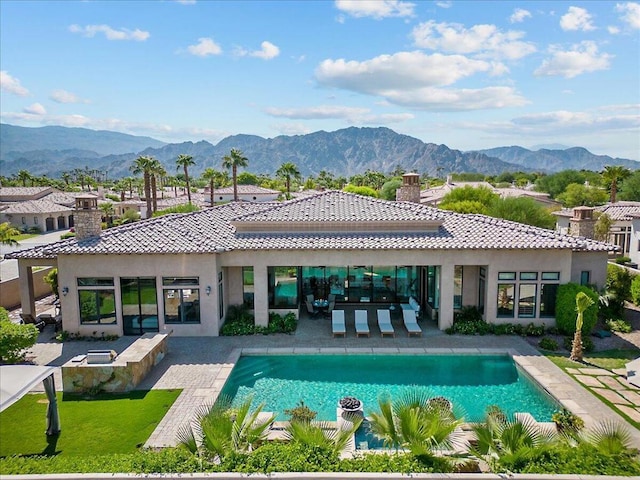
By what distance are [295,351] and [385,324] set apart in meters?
4.30

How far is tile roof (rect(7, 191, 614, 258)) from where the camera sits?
1805cm

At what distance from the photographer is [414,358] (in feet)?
53.6

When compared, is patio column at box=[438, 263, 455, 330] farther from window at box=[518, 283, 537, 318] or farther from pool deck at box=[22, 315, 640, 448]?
window at box=[518, 283, 537, 318]

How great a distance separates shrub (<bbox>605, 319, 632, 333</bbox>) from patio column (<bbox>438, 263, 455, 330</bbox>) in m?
6.69

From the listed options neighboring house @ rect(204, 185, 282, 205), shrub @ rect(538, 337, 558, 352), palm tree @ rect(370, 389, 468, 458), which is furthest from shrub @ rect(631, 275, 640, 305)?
neighboring house @ rect(204, 185, 282, 205)

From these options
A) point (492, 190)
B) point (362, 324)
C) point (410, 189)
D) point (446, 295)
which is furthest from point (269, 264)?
point (492, 190)

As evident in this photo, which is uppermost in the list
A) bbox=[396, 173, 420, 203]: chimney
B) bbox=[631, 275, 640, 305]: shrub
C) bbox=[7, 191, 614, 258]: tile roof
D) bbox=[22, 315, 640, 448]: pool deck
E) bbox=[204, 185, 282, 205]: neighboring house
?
bbox=[396, 173, 420, 203]: chimney

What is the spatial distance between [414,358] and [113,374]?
393 inches

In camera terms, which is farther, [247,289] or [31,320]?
[247,289]

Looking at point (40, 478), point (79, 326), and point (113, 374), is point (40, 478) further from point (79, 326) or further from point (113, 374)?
point (79, 326)

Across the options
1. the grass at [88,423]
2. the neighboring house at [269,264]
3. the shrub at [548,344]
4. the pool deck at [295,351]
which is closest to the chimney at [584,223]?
the neighboring house at [269,264]

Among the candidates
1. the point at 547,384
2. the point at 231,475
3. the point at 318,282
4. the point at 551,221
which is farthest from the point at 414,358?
the point at 551,221

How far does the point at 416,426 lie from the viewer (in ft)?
26.7

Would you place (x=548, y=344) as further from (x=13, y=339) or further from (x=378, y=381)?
(x=13, y=339)
